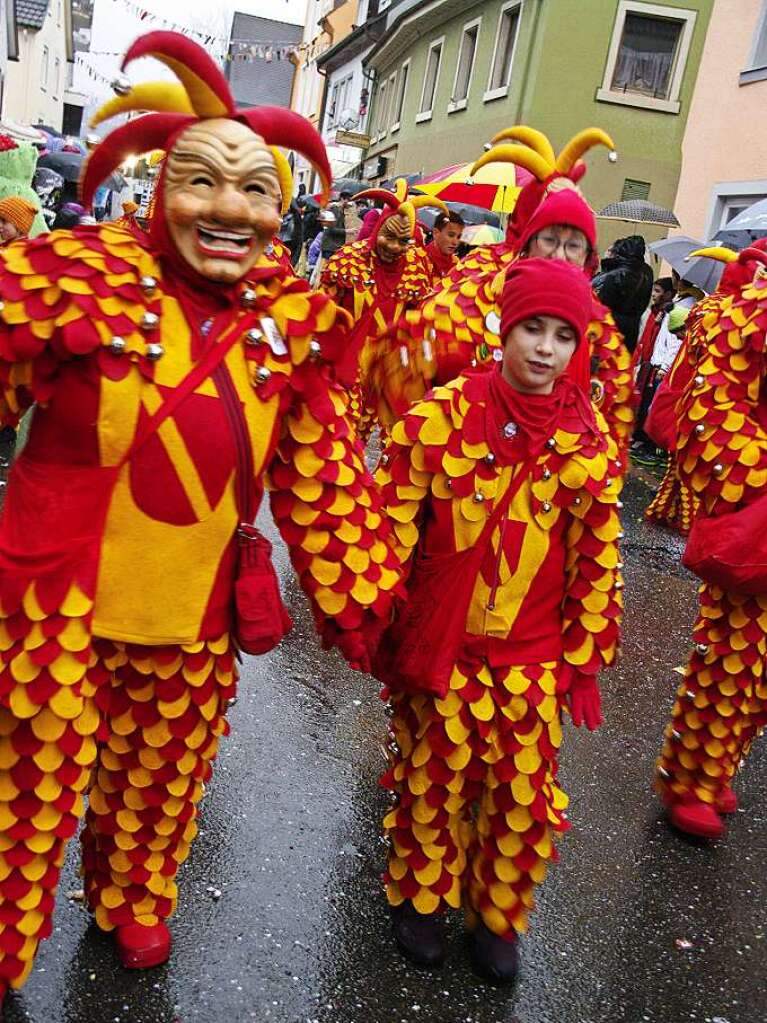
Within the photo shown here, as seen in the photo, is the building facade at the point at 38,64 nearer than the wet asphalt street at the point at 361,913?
No

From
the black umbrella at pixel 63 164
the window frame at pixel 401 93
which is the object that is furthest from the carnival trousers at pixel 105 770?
the window frame at pixel 401 93

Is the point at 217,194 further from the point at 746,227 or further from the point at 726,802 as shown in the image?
the point at 746,227

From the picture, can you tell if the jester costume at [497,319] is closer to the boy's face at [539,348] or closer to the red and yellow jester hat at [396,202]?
the boy's face at [539,348]

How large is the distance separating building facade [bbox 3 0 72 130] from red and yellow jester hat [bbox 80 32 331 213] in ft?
76.4

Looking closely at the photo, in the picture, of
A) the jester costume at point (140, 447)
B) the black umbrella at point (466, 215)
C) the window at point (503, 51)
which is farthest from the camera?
the window at point (503, 51)

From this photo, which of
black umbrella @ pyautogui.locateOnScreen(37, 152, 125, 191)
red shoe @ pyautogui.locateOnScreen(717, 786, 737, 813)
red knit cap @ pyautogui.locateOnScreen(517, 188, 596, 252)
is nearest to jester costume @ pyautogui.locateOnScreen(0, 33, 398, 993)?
red knit cap @ pyautogui.locateOnScreen(517, 188, 596, 252)

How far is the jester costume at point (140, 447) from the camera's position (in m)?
2.12

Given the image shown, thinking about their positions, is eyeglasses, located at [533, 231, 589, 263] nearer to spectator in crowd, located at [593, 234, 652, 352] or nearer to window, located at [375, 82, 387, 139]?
spectator in crowd, located at [593, 234, 652, 352]

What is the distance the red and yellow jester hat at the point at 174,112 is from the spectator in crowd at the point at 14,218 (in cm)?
430

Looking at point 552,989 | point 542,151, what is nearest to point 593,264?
point 542,151

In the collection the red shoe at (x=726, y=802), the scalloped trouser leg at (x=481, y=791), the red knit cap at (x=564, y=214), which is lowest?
the red shoe at (x=726, y=802)

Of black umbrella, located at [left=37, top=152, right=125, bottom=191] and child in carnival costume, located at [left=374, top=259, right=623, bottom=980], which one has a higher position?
black umbrella, located at [left=37, top=152, right=125, bottom=191]

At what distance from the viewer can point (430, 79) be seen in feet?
75.3

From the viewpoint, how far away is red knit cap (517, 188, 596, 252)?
343 centimetres
